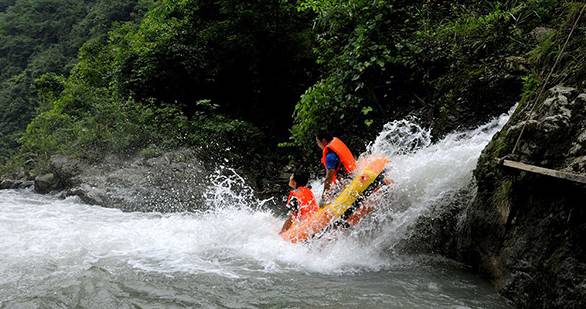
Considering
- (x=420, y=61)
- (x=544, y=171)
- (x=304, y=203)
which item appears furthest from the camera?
(x=420, y=61)

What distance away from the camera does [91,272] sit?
5148 millimetres

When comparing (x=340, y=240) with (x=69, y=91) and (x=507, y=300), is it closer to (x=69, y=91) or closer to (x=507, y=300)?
(x=507, y=300)

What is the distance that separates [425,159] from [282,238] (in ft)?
6.71

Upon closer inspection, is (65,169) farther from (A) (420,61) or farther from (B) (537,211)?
(B) (537,211)

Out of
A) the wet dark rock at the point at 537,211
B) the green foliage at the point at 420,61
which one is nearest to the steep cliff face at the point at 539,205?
the wet dark rock at the point at 537,211

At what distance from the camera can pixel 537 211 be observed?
4.09 meters

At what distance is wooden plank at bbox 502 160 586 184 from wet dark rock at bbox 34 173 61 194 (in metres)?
10.3

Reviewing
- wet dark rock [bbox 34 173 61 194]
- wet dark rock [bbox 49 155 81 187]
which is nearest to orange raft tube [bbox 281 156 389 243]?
wet dark rock [bbox 49 155 81 187]

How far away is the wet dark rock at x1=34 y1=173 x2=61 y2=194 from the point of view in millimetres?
11617

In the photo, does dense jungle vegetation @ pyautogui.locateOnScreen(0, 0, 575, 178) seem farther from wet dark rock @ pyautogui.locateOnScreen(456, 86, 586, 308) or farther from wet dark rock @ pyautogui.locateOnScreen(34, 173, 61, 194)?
wet dark rock @ pyautogui.locateOnScreen(456, 86, 586, 308)

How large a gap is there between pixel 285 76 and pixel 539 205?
11.0 meters

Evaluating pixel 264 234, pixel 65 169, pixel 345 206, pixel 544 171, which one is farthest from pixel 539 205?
pixel 65 169

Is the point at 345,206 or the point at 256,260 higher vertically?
the point at 345,206

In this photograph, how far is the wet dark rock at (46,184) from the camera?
38.1ft
